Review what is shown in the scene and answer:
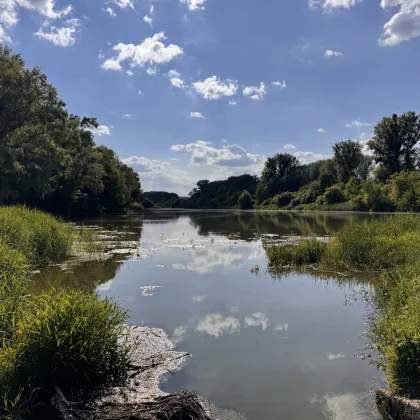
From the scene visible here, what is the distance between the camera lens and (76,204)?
55.5 m

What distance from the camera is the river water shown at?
4.90 meters

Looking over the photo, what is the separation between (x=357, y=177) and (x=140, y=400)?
87670 millimetres

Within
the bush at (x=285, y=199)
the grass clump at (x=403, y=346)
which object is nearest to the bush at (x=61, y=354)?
the grass clump at (x=403, y=346)

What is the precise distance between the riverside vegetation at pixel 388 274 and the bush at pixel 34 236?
26.1ft

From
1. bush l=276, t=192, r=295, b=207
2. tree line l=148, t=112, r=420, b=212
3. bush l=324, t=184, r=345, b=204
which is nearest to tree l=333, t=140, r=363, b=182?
tree line l=148, t=112, r=420, b=212

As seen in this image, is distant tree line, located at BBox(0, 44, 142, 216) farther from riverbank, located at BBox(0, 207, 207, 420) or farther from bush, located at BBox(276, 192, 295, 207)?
bush, located at BBox(276, 192, 295, 207)

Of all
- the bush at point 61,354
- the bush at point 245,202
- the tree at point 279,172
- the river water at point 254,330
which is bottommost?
the river water at point 254,330

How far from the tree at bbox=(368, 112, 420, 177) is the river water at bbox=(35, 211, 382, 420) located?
65111mm

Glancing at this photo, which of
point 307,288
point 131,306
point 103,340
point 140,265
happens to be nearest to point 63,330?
point 103,340

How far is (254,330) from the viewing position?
729 cm

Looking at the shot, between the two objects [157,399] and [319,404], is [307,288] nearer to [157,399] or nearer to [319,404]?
[319,404]

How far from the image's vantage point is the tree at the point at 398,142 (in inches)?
2783

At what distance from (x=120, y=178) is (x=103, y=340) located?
60448 millimetres

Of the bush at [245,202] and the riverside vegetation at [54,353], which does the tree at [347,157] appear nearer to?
the bush at [245,202]
